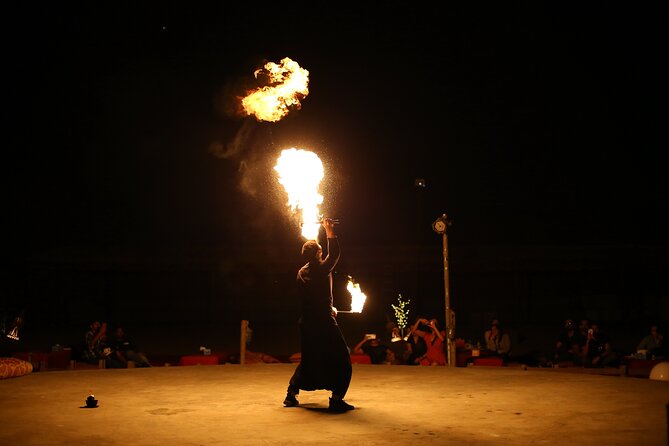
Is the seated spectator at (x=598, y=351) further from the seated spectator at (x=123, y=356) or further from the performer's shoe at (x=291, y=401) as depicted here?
the seated spectator at (x=123, y=356)

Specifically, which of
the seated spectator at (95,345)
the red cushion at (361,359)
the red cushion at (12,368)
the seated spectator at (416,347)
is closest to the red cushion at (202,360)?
the seated spectator at (95,345)

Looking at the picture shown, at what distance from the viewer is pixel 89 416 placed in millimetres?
9680

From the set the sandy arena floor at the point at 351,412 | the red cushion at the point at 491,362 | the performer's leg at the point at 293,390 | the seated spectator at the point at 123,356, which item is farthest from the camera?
the seated spectator at the point at 123,356

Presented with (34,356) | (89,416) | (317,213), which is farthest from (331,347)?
(34,356)

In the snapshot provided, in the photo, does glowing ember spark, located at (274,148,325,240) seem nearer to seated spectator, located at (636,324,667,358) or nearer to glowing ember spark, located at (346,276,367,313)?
glowing ember spark, located at (346,276,367,313)

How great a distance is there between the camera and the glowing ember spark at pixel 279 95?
14016 mm

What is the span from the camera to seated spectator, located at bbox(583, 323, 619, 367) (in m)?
15.9

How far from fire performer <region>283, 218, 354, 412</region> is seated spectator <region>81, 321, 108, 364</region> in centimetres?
695

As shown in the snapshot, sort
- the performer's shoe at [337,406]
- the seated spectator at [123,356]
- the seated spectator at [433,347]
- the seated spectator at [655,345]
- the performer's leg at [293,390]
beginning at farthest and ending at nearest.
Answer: the seated spectator at [655,345], the seated spectator at [433,347], the seated spectator at [123,356], the performer's leg at [293,390], the performer's shoe at [337,406]

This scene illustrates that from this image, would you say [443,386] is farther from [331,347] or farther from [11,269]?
[11,269]

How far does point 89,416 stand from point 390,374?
17.7 ft

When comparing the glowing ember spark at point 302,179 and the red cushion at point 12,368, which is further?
the red cushion at point 12,368

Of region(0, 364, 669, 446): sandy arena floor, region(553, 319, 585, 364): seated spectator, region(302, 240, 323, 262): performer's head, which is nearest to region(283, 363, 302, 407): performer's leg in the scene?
region(0, 364, 669, 446): sandy arena floor

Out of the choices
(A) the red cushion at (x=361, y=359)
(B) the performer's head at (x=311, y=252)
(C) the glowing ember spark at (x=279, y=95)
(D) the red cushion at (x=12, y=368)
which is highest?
(C) the glowing ember spark at (x=279, y=95)
